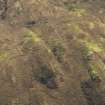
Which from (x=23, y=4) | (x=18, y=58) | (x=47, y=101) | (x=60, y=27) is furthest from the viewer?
(x=23, y=4)

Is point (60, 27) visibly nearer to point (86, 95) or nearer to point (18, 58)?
point (18, 58)

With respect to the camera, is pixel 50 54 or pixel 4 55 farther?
pixel 50 54

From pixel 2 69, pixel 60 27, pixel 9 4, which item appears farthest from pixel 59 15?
pixel 2 69

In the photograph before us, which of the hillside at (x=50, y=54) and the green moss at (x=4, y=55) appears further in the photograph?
the green moss at (x=4, y=55)

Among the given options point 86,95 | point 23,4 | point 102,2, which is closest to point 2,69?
point 86,95

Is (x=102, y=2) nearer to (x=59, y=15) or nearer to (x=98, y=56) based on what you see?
(x=59, y=15)

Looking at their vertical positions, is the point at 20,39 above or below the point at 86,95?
above

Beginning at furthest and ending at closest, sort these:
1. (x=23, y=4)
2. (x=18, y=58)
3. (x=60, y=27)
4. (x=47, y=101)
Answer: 1. (x=23, y=4)
2. (x=60, y=27)
3. (x=18, y=58)
4. (x=47, y=101)

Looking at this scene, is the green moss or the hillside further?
the green moss

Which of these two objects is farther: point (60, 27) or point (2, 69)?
point (60, 27)
